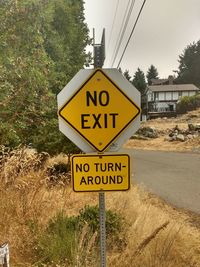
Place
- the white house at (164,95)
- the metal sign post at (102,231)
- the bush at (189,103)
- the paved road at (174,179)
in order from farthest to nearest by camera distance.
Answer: the white house at (164,95) < the bush at (189,103) < the paved road at (174,179) < the metal sign post at (102,231)

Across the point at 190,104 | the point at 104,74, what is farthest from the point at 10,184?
the point at 190,104

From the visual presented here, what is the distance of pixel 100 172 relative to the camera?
4.52 metres

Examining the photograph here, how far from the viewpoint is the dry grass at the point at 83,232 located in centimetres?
575

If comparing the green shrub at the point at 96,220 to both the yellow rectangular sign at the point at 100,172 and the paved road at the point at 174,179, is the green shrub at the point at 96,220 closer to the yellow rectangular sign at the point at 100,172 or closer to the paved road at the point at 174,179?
the yellow rectangular sign at the point at 100,172

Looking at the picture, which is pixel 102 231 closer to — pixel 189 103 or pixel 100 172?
pixel 100 172

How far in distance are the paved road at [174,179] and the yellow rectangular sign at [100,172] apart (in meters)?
6.83

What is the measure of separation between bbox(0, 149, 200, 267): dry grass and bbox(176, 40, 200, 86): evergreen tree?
10792cm

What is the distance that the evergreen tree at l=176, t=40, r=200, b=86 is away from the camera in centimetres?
11322

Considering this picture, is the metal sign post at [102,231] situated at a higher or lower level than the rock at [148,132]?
lower

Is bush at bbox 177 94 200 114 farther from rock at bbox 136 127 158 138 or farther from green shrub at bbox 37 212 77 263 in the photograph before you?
green shrub at bbox 37 212 77 263

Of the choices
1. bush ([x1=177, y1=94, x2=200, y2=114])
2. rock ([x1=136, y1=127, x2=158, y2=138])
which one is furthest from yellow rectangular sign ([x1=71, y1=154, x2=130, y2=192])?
bush ([x1=177, y1=94, x2=200, y2=114])

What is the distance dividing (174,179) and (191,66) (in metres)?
101

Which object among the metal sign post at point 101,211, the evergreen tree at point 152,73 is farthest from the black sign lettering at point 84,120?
the evergreen tree at point 152,73

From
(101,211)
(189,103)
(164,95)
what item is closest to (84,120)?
(101,211)
